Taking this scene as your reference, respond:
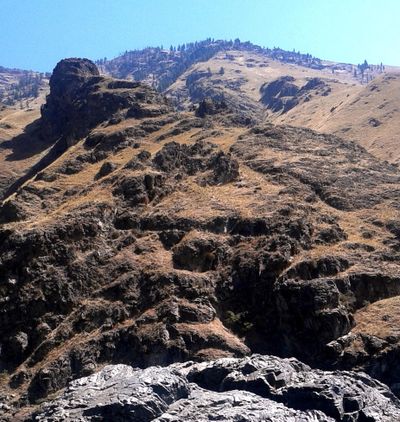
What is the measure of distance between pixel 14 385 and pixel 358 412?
18.0m

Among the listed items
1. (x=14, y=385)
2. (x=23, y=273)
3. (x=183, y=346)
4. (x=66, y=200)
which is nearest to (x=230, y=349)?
(x=183, y=346)

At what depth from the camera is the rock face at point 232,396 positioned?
934 inches

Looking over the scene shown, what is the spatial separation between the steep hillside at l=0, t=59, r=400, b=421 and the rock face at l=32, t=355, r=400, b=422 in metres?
1.39


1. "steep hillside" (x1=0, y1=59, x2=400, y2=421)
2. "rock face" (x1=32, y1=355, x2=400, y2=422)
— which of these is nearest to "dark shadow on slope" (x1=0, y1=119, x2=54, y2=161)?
"steep hillside" (x1=0, y1=59, x2=400, y2=421)

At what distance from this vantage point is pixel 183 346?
32.1 metres

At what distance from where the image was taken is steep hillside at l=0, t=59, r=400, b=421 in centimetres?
3253

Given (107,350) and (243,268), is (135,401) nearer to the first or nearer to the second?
(107,350)

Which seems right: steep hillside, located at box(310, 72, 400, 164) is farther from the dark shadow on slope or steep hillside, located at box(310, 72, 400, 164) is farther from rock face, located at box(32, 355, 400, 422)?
rock face, located at box(32, 355, 400, 422)

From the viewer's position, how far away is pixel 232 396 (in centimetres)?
2497

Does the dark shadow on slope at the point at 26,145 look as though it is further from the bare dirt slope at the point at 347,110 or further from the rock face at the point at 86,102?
the bare dirt slope at the point at 347,110

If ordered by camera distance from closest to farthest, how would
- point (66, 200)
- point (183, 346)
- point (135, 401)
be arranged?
1. point (135, 401)
2. point (183, 346)
3. point (66, 200)

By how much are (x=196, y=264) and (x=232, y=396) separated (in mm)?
15332

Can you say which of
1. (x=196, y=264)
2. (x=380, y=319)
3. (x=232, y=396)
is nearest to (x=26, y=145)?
(x=196, y=264)

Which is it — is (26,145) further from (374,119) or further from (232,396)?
(232,396)
